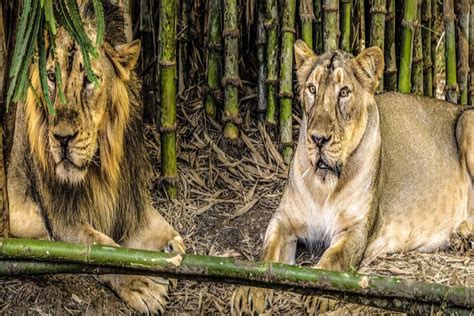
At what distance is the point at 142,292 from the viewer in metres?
Answer: 5.25

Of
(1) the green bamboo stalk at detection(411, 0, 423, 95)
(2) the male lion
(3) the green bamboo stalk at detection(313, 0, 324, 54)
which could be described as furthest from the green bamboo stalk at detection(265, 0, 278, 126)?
(2) the male lion

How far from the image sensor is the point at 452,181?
6531mm

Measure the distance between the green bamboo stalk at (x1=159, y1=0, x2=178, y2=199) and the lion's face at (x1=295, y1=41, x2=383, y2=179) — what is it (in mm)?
739

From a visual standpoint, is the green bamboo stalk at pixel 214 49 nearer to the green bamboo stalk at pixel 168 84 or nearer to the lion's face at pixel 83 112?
the green bamboo stalk at pixel 168 84

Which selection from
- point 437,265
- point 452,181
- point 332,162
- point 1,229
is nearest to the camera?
point 1,229

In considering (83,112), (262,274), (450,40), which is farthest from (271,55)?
(262,274)

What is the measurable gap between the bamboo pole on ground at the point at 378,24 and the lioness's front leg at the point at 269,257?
1389mm

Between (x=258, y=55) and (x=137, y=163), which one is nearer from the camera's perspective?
(x=137, y=163)

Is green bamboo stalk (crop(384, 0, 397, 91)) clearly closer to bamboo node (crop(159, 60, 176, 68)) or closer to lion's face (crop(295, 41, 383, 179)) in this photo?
lion's face (crop(295, 41, 383, 179))

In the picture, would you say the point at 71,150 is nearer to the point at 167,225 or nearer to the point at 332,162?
the point at 167,225

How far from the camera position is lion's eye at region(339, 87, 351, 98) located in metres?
5.62

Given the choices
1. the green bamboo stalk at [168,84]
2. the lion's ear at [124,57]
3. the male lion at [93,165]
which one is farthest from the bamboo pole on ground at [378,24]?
the lion's ear at [124,57]

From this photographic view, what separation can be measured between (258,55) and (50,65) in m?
1.89

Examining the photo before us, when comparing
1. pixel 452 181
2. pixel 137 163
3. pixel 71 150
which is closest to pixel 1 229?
pixel 71 150
